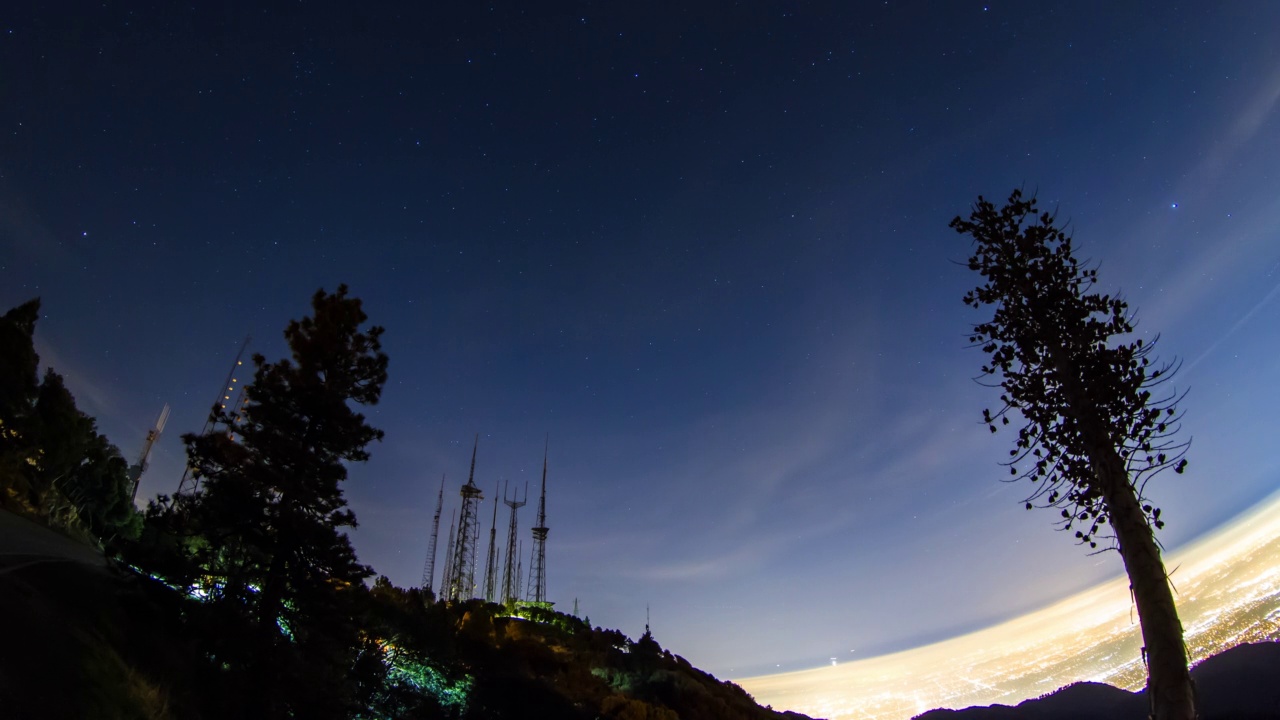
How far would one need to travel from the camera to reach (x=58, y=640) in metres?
12.6

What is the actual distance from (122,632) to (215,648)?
85.1 inches

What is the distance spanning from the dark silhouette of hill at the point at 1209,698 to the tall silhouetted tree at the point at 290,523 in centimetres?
2657

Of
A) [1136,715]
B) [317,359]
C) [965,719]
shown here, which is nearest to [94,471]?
[317,359]

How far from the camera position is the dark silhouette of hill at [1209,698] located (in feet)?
74.2

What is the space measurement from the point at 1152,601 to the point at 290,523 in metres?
20.3

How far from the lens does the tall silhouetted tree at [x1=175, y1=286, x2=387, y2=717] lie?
53.4 ft

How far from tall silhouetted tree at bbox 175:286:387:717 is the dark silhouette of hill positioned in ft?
87.2

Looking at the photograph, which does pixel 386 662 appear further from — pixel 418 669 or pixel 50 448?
pixel 50 448

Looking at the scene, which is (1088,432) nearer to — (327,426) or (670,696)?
(327,426)

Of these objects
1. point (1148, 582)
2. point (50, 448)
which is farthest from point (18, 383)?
point (1148, 582)

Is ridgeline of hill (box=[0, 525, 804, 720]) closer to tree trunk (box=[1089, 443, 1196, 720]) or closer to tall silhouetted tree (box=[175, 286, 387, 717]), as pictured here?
tall silhouetted tree (box=[175, 286, 387, 717])

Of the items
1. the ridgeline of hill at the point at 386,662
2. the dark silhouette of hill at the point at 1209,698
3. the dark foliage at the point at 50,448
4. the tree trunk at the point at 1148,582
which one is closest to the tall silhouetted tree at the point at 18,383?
the dark foliage at the point at 50,448

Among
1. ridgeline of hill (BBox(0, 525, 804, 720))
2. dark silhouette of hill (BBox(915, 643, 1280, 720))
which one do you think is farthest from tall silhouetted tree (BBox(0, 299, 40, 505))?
dark silhouette of hill (BBox(915, 643, 1280, 720))

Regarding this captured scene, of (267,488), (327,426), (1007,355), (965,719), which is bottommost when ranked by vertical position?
(965,719)
